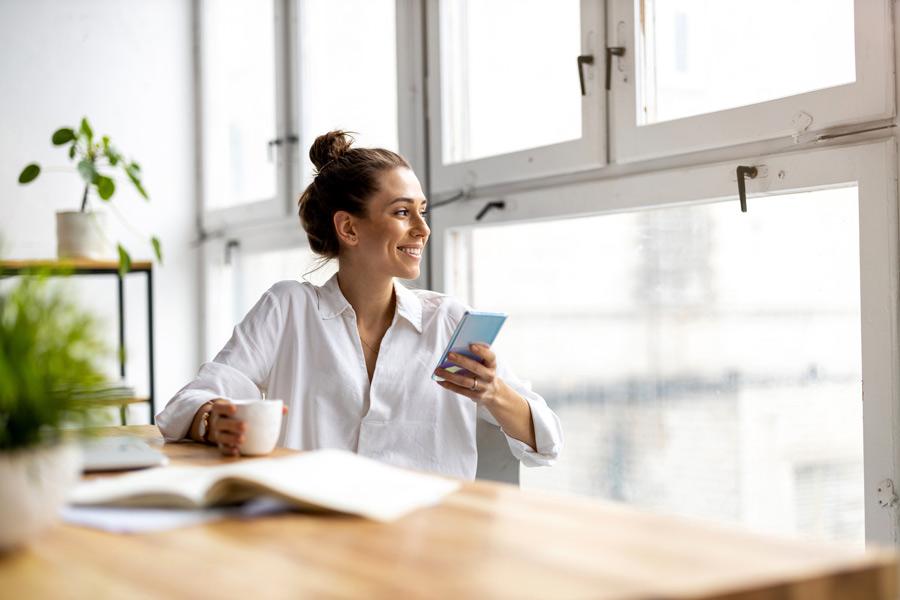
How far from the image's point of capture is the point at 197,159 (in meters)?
4.04

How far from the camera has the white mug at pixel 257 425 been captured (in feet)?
4.39

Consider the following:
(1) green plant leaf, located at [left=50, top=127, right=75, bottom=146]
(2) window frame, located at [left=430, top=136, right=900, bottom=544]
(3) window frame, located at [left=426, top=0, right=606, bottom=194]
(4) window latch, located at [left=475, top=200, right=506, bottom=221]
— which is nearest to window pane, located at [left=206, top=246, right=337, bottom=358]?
(1) green plant leaf, located at [left=50, top=127, right=75, bottom=146]

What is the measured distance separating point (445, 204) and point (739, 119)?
3.30 feet

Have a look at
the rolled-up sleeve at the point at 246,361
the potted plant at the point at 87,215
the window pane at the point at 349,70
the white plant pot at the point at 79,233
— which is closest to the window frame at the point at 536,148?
the window pane at the point at 349,70

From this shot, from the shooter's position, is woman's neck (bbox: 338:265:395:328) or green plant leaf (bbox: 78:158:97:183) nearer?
woman's neck (bbox: 338:265:395:328)

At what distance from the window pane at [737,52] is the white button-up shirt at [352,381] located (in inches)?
26.8

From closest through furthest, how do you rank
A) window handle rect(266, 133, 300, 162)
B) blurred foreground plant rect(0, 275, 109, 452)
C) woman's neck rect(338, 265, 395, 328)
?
blurred foreground plant rect(0, 275, 109, 452), woman's neck rect(338, 265, 395, 328), window handle rect(266, 133, 300, 162)

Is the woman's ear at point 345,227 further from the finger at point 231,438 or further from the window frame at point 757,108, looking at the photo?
the finger at point 231,438

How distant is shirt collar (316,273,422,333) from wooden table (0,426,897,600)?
1144 millimetres

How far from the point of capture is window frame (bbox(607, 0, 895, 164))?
1.61 m

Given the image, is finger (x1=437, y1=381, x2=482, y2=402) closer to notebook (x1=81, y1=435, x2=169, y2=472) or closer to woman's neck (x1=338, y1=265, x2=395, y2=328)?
woman's neck (x1=338, y1=265, x2=395, y2=328)

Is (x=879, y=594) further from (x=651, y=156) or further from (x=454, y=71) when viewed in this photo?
(x=454, y=71)

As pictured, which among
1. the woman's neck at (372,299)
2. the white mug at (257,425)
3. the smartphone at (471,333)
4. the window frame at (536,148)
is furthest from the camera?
the window frame at (536,148)

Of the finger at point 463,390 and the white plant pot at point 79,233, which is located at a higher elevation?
the white plant pot at point 79,233
